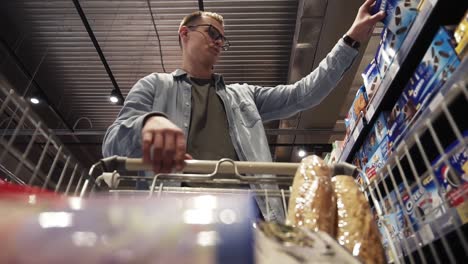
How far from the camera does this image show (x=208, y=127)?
1612mm

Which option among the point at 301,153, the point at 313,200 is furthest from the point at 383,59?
the point at 301,153

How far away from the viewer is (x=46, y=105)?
5250mm

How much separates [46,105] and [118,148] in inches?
180

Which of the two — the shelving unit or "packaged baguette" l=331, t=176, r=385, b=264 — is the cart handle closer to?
"packaged baguette" l=331, t=176, r=385, b=264

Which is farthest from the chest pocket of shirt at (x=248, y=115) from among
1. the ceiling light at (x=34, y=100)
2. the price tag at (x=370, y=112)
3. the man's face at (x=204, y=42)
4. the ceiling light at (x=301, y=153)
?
the ceiling light at (x=34, y=100)

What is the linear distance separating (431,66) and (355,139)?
30.6 inches

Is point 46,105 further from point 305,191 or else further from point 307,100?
point 305,191

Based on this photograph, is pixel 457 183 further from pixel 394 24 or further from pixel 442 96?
pixel 394 24

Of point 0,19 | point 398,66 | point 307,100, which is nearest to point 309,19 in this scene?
point 307,100

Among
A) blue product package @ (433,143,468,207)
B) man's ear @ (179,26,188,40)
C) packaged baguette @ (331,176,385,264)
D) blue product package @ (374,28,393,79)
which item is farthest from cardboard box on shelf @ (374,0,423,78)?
man's ear @ (179,26,188,40)

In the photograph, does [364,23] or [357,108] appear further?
[357,108]

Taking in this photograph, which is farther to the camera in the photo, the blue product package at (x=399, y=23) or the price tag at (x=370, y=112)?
the price tag at (x=370, y=112)

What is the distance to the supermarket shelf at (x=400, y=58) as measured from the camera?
1293 millimetres

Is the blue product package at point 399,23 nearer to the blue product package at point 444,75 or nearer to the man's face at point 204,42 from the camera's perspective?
the blue product package at point 444,75
